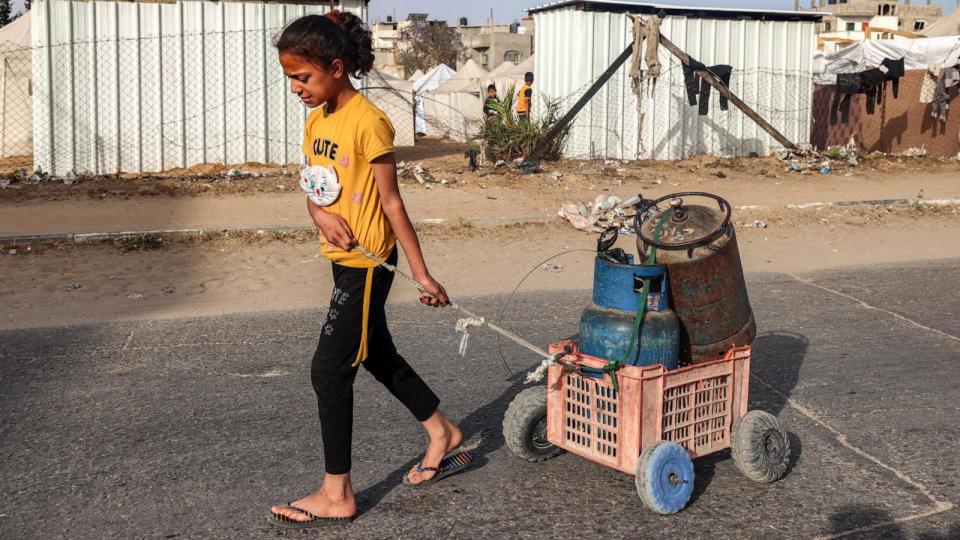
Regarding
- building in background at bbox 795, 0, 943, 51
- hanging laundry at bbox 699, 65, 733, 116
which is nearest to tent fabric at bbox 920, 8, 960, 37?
hanging laundry at bbox 699, 65, 733, 116

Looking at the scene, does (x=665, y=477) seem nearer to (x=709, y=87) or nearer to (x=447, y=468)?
(x=447, y=468)

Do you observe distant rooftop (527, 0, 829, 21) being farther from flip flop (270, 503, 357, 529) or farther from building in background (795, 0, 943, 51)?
building in background (795, 0, 943, 51)

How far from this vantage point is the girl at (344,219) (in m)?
3.53

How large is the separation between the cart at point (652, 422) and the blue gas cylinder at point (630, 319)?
0.28 ft

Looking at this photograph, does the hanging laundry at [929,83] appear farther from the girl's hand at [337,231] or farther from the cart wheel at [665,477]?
the girl's hand at [337,231]

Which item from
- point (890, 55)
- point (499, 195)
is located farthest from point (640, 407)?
point (890, 55)

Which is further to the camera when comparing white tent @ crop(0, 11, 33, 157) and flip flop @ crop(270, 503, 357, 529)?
white tent @ crop(0, 11, 33, 157)

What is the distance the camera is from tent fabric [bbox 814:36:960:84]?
17969 millimetres

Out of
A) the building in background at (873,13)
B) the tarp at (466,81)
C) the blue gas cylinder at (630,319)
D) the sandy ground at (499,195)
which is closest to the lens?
the blue gas cylinder at (630,319)

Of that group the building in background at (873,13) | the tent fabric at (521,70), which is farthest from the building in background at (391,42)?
the building in background at (873,13)

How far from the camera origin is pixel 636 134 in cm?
1677

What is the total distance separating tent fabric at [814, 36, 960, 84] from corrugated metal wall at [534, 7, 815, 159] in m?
1.29

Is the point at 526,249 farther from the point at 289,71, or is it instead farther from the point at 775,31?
the point at 775,31

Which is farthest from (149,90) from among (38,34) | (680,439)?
(680,439)
